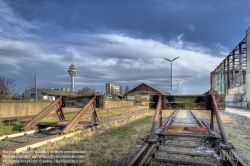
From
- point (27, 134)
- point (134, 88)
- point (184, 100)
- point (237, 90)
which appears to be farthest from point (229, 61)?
point (27, 134)

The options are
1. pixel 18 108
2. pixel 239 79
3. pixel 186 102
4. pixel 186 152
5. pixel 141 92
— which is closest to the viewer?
pixel 186 152

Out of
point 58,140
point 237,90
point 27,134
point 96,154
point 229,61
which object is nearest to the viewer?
point 96,154

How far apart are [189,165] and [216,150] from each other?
141 centimetres

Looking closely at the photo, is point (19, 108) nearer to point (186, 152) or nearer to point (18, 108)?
point (18, 108)

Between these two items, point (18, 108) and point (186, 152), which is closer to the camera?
point (186, 152)

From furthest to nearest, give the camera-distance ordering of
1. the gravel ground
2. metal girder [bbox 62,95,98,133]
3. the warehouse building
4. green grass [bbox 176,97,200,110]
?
the warehouse building < green grass [bbox 176,97,200,110] < metal girder [bbox 62,95,98,133] < the gravel ground

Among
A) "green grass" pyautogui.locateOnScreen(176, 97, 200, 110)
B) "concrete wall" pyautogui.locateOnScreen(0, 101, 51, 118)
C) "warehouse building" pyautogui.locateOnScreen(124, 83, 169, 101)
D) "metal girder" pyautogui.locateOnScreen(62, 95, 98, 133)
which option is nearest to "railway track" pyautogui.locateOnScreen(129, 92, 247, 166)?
"green grass" pyautogui.locateOnScreen(176, 97, 200, 110)

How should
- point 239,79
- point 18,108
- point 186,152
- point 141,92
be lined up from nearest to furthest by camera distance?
point 186,152, point 18,108, point 239,79, point 141,92

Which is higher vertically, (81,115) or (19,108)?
(81,115)

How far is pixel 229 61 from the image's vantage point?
4678 centimetres

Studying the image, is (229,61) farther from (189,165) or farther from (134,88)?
(189,165)

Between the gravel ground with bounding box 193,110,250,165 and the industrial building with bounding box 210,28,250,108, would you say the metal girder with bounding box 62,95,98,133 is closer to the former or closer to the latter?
the gravel ground with bounding box 193,110,250,165

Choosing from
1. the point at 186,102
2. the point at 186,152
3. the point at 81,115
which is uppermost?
the point at 186,102

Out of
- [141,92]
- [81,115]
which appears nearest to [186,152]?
[81,115]
